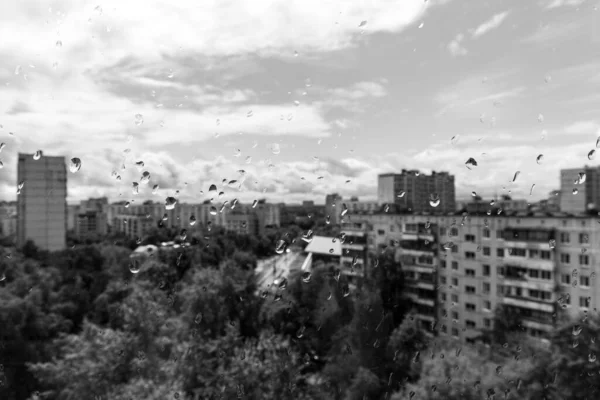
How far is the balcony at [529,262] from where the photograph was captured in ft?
16.1

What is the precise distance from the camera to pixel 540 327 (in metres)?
4.98

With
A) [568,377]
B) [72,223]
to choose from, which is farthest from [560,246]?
[72,223]

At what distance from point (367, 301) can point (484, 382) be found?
1.02 m

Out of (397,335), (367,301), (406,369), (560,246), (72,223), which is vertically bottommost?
(406,369)

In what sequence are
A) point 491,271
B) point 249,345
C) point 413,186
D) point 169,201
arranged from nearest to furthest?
point 169,201
point 413,186
point 249,345
point 491,271

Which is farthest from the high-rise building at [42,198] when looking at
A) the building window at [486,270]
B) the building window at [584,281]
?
the building window at [486,270]

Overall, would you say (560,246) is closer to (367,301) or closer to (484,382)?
(484,382)

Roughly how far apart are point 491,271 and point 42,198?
16.5 ft

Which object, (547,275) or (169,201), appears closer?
(169,201)

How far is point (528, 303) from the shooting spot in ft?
16.8

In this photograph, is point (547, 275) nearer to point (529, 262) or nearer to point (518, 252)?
point (529, 262)

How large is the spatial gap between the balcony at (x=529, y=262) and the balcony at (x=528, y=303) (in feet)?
1.31

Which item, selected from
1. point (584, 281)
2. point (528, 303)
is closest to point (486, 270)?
point (528, 303)

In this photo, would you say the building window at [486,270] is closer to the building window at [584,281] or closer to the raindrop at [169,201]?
the building window at [584,281]
